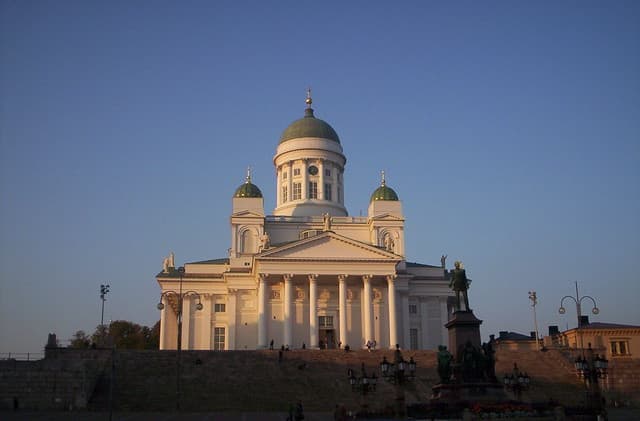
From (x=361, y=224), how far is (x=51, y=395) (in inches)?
1476

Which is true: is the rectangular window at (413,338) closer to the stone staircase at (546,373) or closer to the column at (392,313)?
the column at (392,313)

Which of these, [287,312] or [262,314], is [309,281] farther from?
[262,314]

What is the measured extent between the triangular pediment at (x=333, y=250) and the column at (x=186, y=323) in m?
11.1

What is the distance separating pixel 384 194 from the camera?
241 feet

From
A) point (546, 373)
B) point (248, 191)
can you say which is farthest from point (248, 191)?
point (546, 373)

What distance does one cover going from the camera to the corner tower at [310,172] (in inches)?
2972

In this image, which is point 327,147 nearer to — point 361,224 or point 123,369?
point 361,224

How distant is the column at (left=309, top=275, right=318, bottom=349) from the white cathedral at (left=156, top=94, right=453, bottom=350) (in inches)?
3.2

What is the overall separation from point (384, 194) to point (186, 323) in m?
22.5

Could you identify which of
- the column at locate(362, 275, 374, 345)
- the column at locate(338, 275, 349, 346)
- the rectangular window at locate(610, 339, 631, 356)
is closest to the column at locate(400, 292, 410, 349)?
the column at locate(362, 275, 374, 345)

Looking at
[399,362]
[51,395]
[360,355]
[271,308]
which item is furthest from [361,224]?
[399,362]

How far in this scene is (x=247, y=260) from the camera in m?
67.4

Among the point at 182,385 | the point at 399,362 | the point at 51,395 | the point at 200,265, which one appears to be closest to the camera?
the point at 399,362

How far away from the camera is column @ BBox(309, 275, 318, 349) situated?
61312 mm
